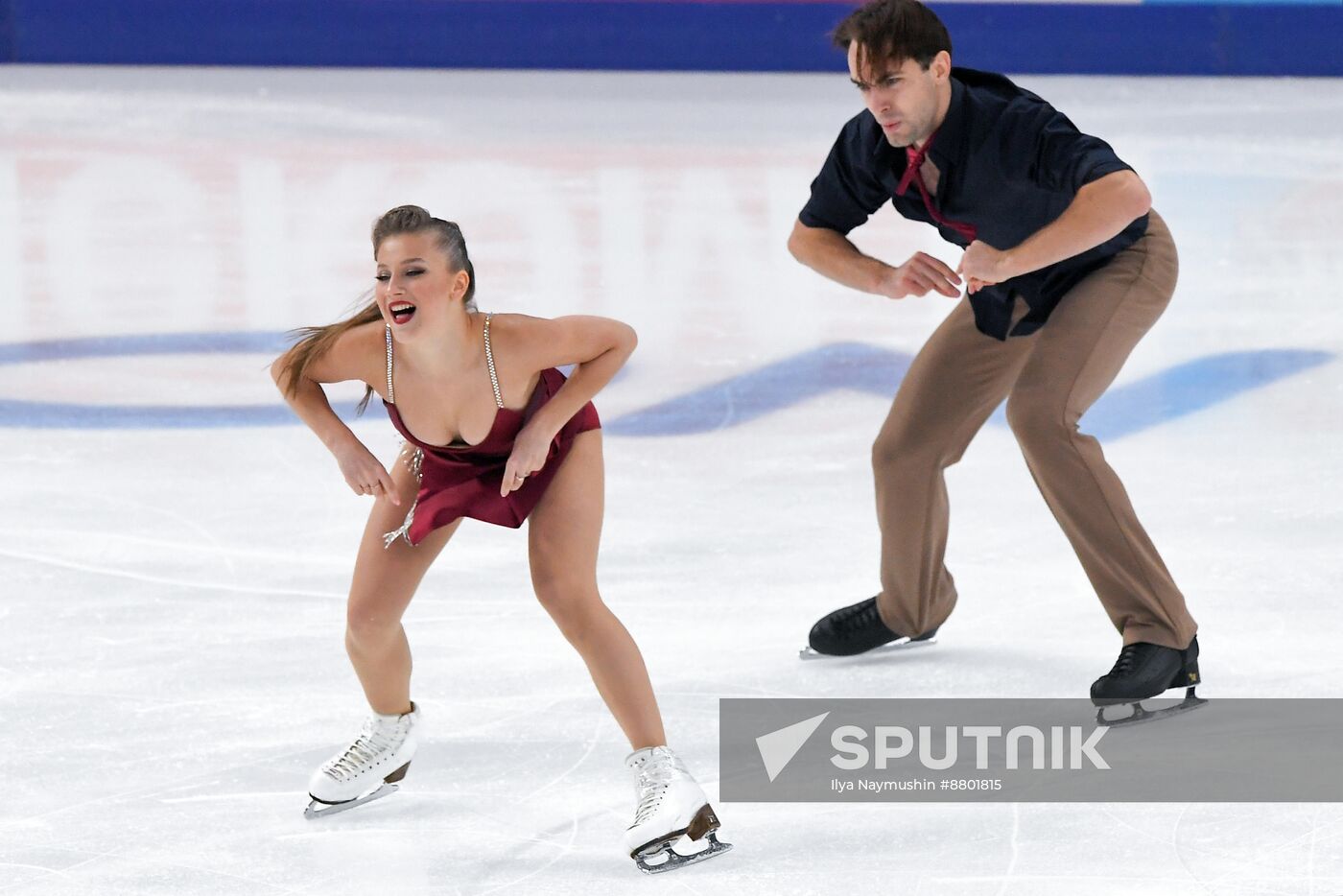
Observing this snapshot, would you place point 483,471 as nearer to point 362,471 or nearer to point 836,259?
point 362,471

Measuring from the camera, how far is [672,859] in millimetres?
2377

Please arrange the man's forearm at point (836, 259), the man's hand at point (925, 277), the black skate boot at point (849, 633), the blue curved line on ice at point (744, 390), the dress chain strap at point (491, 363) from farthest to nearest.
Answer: the blue curved line on ice at point (744, 390) → the black skate boot at point (849, 633) → the man's forearm at point (836, 259) → the man's hand at point (925, 277) → the dress chain strap at point (491, 363)

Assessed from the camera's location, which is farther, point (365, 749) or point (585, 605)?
point (365, 749)

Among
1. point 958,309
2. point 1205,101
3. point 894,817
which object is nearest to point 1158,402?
point 958,309

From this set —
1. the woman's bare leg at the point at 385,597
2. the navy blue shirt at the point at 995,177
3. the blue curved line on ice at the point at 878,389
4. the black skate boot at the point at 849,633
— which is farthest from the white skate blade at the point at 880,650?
the blue curved line on ice at the point at 878,389

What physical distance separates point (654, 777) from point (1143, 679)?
88 centimetres

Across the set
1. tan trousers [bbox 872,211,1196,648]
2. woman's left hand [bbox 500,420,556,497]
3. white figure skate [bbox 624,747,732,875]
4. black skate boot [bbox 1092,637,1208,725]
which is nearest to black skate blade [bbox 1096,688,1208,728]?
black skate boot [bbox 1092,637,1208,725]

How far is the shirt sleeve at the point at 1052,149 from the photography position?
2752 millimetres

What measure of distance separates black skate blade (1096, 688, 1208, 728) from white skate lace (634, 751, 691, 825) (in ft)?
2.55

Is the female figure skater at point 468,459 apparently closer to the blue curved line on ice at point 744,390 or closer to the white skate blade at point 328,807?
the white skate blade at point 328,807

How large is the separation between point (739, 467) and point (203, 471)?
4.03 ft

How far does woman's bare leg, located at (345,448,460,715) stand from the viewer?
252 centimetres

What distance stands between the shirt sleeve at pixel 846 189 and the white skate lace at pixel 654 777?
3.35ft

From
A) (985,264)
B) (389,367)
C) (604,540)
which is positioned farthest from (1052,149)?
(604,540)
